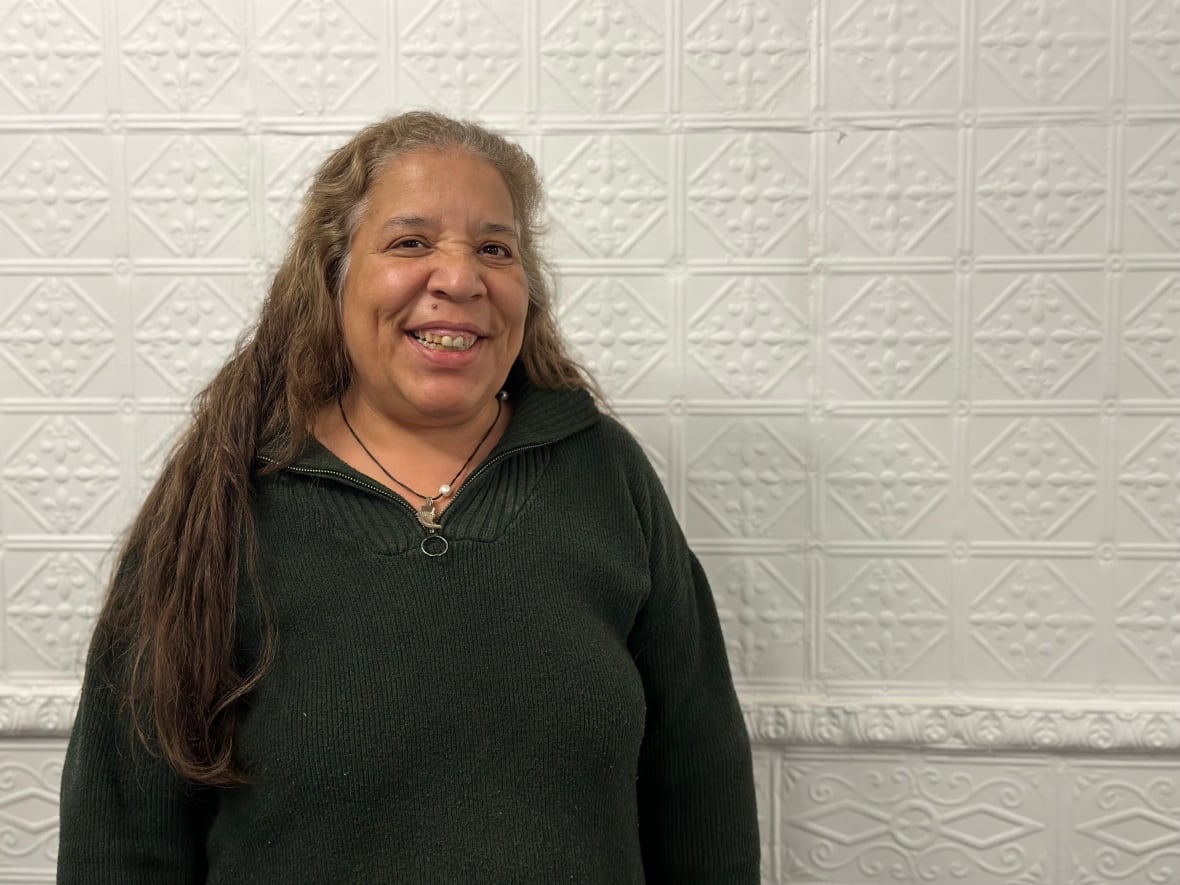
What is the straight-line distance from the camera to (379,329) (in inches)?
51.5

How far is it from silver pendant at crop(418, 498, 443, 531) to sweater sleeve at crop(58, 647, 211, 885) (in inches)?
16.4

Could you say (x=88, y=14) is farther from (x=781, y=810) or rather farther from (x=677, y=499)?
(x=781, y=810)

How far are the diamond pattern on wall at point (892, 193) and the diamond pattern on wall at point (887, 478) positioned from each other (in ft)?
0.98

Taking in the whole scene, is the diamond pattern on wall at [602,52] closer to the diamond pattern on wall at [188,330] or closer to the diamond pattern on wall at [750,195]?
the diamond pattern on wall at [750,195]

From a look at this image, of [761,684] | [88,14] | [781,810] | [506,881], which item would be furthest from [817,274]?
[88,14]

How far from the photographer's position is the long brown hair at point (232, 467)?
4.14 ft

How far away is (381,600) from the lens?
1271mm

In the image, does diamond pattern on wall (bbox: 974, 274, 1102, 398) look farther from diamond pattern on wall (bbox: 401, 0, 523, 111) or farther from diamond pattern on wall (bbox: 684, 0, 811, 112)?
diamond pattern on wall (bbox: 401, 0, 523, 111)

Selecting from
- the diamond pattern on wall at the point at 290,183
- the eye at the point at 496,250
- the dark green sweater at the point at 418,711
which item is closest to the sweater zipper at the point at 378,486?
the dark green sweater at the point at 418,711

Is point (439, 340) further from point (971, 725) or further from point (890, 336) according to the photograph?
point (971, 725)

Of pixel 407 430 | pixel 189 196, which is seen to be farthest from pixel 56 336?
pixel 407 430

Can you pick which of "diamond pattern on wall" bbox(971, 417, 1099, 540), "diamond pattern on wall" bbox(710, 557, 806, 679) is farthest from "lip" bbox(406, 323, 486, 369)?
"diamond pattern on wall" bbox(971, 417, 1099, 540)

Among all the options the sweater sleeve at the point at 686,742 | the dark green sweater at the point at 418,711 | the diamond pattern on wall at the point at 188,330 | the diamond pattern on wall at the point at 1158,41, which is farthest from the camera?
the diamond pattern on wall at the point at 188,330

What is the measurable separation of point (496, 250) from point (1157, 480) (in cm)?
113
